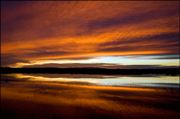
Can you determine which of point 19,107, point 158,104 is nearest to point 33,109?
point 19,107

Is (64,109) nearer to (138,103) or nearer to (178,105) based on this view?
(138,103)

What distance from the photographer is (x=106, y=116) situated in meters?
10.1

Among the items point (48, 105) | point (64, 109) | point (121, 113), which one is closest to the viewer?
point (121, 113)

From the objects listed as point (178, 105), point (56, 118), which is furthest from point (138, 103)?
point (56, 118)

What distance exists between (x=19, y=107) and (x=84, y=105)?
4.86m

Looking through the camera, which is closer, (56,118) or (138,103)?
(56,118)

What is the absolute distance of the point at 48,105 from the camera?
12.4 metres

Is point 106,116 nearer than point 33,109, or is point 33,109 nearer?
point 106,116

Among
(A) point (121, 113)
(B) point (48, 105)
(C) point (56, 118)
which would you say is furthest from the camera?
(B) point (48, 105)

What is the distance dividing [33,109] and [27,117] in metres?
1.57

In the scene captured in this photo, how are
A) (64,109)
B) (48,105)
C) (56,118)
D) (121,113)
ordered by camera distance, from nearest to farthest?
(56,118) → (121,113) → (64,109) → (48,105)

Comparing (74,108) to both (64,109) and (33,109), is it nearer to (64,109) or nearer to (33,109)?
(64,109)

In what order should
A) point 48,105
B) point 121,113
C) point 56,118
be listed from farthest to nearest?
point 48,105 → point 121,113 → point 56,118

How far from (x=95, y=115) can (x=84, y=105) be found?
2.34 metres
